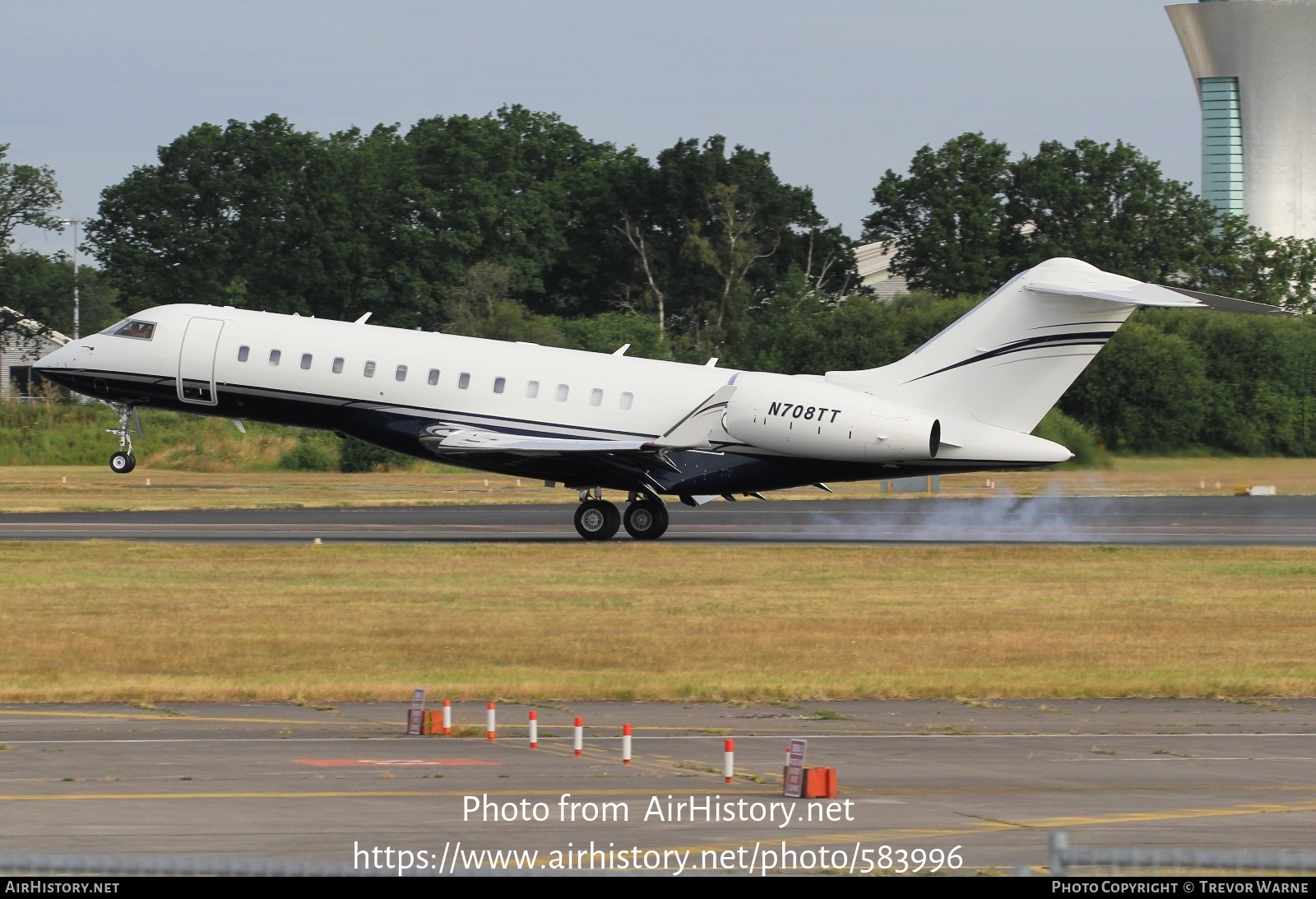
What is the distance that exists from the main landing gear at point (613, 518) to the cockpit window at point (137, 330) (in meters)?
9.56

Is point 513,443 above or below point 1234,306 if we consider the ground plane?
below

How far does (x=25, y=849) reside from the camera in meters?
10.2

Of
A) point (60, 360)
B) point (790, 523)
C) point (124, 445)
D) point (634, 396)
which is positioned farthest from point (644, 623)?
point (790, 523)

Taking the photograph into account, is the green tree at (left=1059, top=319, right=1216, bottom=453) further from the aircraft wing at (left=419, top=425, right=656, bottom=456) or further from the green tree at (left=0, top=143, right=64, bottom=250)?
the green tree at (left=0, top=143, right=64, bottom=250)

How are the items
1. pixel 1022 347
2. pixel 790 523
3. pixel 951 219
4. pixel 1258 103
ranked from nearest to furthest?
pixel 1022 347
pixel 790 523
pixel 951 219
pixel 1258 103

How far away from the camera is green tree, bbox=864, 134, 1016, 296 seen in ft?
298

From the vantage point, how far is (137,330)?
35.0 meters

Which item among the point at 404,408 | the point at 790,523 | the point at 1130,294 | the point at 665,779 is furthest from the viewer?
the point at 790,523

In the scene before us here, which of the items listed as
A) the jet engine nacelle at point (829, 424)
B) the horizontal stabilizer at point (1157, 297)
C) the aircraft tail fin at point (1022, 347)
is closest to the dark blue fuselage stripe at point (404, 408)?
the jet engine nacelle at point (829, 424)

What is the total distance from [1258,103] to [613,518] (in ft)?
268

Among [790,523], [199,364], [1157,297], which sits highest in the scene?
[1157,297]

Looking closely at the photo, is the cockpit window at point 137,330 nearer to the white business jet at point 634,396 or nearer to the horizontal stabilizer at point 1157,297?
the white business jet at point 634,396

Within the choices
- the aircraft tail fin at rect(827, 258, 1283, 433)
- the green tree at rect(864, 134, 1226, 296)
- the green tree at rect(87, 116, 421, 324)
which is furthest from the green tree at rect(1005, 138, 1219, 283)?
the aircraft tail fin at rect(827, 258, 1283, 433)

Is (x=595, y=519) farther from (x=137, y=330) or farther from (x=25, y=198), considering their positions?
(x=25, y=198)
